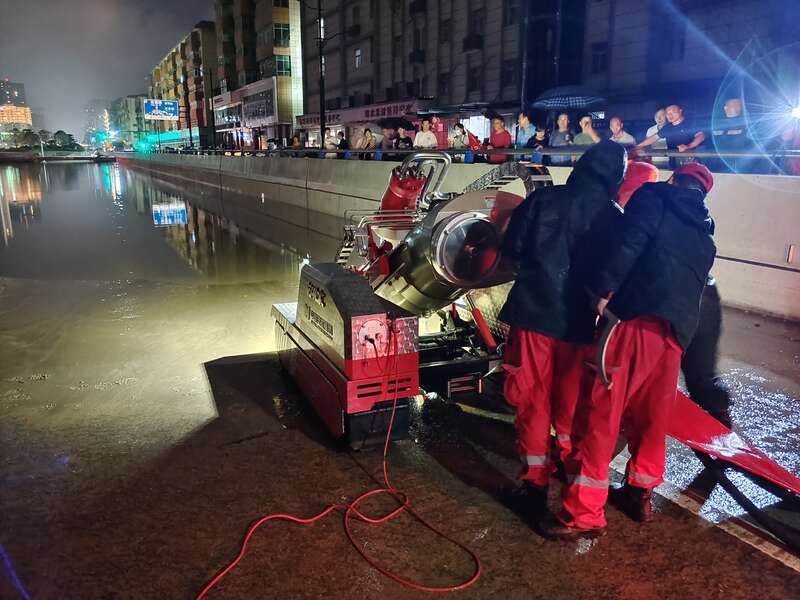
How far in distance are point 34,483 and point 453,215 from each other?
2.99 metres

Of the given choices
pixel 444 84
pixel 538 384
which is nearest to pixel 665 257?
pixel 538 384

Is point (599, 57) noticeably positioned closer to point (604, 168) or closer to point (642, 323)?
point (604, 168)

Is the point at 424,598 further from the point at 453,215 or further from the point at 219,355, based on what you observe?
the point at 219,355

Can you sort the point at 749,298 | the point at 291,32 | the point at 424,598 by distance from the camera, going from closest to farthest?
the point at 424,598 < the point at 749,298 < the point at 291,32

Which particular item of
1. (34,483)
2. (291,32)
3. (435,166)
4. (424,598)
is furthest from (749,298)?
(291,32)

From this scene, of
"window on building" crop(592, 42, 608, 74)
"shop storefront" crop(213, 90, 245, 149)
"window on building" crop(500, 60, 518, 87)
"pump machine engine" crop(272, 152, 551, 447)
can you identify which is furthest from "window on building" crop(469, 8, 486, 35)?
"shop storefront" crop(213, 90, 245, 149)

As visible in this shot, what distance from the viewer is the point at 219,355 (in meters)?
6.11

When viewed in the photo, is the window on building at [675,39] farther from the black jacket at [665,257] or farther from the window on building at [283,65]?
the window on building at [283,65]

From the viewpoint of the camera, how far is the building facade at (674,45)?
60.8ft

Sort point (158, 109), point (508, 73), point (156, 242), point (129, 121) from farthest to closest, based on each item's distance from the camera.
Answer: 1. point (129, 121)
2. point (158, 109)
3. point (508, 73)
4. point (156, 242)

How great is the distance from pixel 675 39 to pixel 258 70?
55542 millimetres

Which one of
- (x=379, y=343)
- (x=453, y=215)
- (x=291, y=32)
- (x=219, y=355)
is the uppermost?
(x=291, y=32)

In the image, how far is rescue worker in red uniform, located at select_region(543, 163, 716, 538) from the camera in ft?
9.53

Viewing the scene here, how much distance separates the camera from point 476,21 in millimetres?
30328
